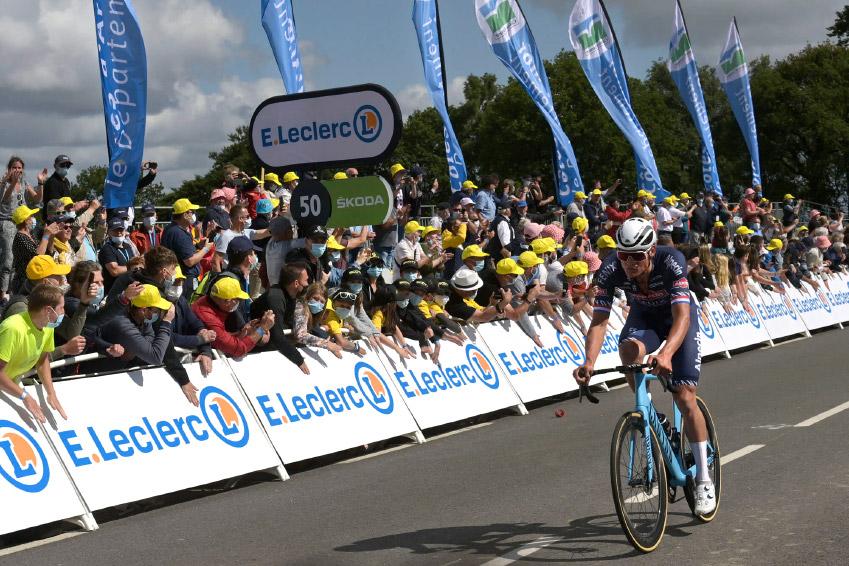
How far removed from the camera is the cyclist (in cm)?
720

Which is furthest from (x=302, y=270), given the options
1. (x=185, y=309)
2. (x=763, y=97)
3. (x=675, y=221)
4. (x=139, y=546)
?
(x=763, y=97)

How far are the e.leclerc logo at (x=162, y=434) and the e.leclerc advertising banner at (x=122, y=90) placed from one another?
563cm

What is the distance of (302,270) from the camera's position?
11703 mm

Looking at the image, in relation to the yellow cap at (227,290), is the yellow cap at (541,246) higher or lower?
lower

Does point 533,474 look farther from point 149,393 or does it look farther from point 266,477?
point 149,393

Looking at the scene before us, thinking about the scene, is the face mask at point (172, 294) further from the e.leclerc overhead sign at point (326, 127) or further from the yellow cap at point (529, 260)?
the yellow cap at point (529, 260)

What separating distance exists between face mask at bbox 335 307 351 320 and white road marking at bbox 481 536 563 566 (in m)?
5.52

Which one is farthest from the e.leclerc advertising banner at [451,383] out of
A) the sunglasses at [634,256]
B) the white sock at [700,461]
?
the sunglasses at [634,256]

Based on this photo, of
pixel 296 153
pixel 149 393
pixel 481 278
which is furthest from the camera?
pixel 481 278

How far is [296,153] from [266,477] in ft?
12.1

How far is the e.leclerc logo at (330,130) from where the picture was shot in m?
11.9

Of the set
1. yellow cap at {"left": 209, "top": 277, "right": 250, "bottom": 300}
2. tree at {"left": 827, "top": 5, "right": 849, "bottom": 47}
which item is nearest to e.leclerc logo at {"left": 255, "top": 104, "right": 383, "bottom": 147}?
yellow cap at {"left": 209, "top": 277, "right": 250, "bottom": 300}

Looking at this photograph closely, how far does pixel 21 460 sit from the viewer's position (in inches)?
325

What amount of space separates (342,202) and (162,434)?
384cm
